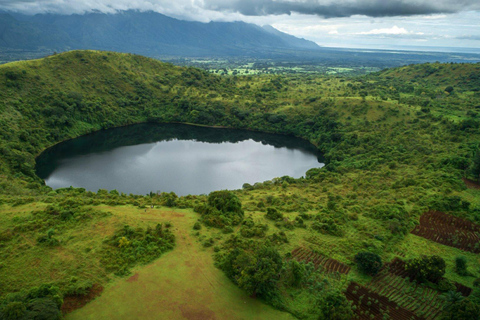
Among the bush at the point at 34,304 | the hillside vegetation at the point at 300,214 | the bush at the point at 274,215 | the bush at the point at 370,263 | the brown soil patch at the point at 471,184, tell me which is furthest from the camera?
the brown soil patch at the point at 471,184

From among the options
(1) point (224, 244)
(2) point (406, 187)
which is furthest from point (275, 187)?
(1) point (224, 244)

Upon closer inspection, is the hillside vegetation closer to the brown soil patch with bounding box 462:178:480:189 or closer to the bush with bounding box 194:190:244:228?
the bush with bounding box 194:190:244:228

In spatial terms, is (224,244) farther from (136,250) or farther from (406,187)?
(406,187)

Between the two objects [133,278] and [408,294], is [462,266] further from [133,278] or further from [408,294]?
[133,278]

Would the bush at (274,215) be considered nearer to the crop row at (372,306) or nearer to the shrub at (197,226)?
the shrub at (197,226)

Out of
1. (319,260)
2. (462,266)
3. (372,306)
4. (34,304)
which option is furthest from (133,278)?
(462,266)

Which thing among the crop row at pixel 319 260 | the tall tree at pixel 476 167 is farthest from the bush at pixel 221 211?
the tall tree at pixel 476 167
